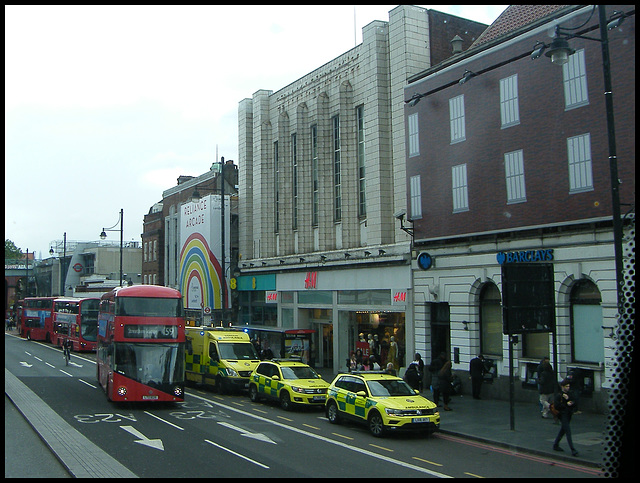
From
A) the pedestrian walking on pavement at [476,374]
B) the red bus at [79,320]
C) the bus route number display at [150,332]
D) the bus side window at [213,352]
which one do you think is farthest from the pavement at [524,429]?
the red bus at [79,320]

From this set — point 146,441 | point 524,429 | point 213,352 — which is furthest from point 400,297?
point 146,441

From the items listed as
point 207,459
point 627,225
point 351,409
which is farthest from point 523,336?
point 207,459

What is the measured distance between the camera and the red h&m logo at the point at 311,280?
38375 millimetres

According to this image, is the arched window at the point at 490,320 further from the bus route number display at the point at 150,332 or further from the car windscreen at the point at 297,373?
the bus route number display at the point at 150,332

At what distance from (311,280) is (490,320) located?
570 inches

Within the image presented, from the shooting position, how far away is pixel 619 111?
69.2ft

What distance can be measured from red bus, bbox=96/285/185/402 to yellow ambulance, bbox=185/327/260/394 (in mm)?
4743

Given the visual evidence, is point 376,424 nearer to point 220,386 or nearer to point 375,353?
point 220,386

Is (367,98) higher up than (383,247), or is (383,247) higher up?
(367,98)

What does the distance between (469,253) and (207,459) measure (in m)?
15.5

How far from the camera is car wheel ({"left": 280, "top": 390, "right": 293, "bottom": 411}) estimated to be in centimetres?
2323

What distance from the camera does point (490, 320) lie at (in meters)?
26.4

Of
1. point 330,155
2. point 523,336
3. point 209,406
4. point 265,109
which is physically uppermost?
point 265,109

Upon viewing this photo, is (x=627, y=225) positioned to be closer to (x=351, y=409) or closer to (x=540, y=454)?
(x=540, y=454)
